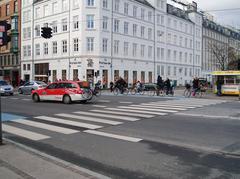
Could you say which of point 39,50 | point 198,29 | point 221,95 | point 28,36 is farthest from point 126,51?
point 198,29

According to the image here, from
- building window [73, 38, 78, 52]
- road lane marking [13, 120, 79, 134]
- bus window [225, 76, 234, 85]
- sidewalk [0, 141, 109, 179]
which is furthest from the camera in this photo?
building window [73, 38, 78, 52]

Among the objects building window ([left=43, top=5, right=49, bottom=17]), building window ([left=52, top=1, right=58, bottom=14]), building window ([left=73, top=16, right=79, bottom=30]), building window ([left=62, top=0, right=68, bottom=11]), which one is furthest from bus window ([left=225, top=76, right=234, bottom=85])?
building window ([left=43, top=5, right=49, bottom=17])

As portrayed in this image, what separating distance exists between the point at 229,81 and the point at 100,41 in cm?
2335

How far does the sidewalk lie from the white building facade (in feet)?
118

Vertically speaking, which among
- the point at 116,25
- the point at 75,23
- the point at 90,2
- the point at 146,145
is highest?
the point at 90,2

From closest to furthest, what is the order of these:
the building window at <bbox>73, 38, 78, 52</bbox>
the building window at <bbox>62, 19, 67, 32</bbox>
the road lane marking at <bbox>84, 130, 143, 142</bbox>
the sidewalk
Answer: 1. the sidewalk
2. the road lane marking at <bbox>84, 130, 143, 142</bbox>
3. the building window at <bbox>73, 38, 78, 52</bbox>
4. the building window at <bbox>62, 19, 67, 32</bbox>

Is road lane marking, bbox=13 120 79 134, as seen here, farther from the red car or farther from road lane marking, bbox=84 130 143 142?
the red car

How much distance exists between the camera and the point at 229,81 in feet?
92.1

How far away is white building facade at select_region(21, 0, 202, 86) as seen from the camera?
46031mm

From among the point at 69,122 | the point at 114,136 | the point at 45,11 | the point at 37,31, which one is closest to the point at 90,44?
the point at 45,11

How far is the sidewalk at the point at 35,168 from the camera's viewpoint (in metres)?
4.93

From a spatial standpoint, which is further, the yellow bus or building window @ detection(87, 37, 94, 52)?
building window @ detection(87, 37, 94, 52)

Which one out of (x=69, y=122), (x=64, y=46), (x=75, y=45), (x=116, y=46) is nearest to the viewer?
(x=69, y=122)

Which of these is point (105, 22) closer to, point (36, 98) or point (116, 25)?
point (116, 25)
